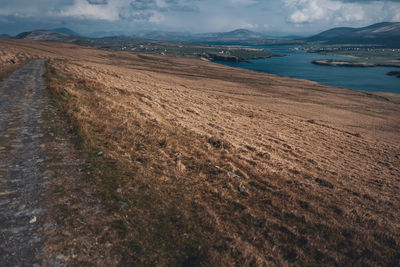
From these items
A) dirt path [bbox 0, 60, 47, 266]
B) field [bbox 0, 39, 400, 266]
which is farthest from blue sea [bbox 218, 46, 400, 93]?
dirt path [bbox 0, 60, 47, 266]

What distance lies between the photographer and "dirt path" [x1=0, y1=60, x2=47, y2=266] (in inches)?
169

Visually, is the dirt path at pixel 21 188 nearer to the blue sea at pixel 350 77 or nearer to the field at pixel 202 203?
the field at pixel 202 203

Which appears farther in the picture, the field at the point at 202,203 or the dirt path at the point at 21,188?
the field at the point at 202,203

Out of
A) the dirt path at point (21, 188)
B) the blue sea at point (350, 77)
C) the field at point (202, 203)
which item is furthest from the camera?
the blue sea at point (350, 77)

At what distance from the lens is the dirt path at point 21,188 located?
4.30 metres

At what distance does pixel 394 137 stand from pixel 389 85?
85.5m

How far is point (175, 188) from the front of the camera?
7.23m

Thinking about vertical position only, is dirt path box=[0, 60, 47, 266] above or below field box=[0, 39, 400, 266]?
above

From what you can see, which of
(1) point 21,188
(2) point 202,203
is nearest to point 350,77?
(2) point 202,203

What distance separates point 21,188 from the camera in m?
5.89

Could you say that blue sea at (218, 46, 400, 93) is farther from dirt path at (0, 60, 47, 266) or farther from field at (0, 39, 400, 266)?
dirt path at (0, 60, 47, 266)

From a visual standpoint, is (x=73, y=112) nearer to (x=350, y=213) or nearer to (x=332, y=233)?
(x=332, y=233)

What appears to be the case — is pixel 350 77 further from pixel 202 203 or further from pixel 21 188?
pixel 21 188

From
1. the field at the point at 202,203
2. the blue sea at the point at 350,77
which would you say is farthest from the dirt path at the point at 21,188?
the blue sea at the point at 350,77
